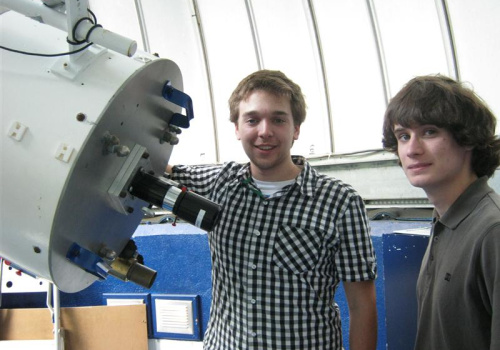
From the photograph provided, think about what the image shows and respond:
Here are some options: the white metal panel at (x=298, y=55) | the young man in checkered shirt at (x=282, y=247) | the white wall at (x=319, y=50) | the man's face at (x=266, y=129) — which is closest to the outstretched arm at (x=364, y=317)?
the young man in checkered shirt at (x=282, y=247)

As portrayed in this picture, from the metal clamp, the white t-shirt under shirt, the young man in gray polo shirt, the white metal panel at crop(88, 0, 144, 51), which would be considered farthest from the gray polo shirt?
the white metal panel at crop(88, 0, 144, 51)

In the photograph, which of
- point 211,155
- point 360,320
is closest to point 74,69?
point 360,320

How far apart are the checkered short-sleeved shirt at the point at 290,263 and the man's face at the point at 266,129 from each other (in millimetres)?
86

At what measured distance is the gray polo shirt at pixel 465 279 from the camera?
705mm

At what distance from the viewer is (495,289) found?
668mm

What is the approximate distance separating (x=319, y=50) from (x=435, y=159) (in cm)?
209

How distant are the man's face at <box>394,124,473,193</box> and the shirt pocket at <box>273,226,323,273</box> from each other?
0.93 feet

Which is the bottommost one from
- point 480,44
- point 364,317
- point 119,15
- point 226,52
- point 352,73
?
point 364,317

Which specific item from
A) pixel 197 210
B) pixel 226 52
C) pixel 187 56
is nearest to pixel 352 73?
pixel 226 52

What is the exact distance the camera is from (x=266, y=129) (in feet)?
3.42

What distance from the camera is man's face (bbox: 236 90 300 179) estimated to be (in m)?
1.06

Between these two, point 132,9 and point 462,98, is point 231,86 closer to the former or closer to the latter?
point 132,9

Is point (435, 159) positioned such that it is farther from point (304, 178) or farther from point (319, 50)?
point (319, 50)

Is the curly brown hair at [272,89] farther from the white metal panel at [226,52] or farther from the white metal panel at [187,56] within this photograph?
the white metal panel at [187,56]
